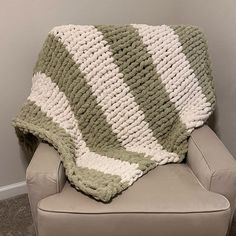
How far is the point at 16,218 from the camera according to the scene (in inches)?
74.7

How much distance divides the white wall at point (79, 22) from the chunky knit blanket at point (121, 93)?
0.56 feet

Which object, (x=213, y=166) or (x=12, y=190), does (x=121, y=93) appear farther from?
(x=12, y=190)

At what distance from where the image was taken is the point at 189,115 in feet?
5.51

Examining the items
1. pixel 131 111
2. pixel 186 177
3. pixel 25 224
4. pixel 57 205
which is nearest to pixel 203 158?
pixel 186 177

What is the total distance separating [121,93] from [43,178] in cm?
51

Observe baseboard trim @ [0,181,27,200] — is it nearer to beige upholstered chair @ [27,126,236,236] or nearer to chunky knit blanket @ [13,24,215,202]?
chunky knit blanket @ [13,24,215,202]

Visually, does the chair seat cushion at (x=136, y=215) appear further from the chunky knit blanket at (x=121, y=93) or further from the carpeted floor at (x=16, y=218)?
the carpeted floor at (x=16, y=218)

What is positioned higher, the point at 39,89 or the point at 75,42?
the point at 75,42

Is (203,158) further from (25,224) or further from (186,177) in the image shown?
(25,224)

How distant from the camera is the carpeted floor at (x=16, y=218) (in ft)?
5.92

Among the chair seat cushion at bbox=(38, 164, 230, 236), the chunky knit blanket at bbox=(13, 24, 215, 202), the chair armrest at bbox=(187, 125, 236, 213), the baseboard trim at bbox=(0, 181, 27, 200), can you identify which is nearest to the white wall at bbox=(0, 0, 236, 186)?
the baseboard trim at bbox=(0, 181, 27, 200)

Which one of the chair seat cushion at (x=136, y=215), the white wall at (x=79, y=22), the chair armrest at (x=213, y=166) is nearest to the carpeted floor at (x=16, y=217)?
the white wall at (x=79, y=22)

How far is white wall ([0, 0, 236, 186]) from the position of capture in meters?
1.76

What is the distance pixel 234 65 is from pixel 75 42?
775 mm
